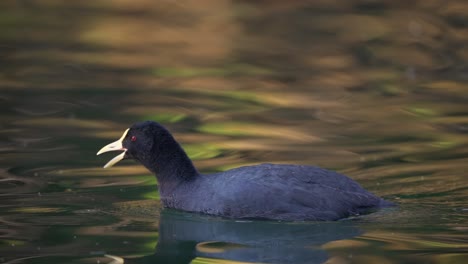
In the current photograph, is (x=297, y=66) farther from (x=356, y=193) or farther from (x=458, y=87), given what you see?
(x=356, y=193)

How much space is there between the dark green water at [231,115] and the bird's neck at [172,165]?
311 mm

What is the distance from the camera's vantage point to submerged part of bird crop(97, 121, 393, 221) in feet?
32.2

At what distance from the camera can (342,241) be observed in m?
9.18

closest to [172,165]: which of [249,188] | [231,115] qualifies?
[249,188]

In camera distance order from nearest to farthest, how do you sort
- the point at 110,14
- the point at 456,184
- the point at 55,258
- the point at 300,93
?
the point at 55,258, the point at 456,184, the point at 300,93, the point at 110,14

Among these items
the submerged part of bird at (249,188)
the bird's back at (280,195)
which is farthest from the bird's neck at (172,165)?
the bird's back at (280,195)

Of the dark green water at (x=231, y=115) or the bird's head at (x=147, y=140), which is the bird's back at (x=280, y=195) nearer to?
the dark green water at (x=231, y=115)

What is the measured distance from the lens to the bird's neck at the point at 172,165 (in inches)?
409

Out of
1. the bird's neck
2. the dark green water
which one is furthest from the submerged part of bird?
the dark green water

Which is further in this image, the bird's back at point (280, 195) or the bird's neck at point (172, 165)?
the bird's neck at point (172, 165)

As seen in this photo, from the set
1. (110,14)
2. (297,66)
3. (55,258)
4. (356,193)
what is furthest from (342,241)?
(110,14)

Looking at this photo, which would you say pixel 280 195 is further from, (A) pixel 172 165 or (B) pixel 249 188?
(A) pixel 172 165

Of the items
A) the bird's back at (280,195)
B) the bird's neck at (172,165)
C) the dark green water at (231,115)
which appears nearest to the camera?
the dark green water at (231,115)

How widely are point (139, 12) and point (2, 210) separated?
1526cm
